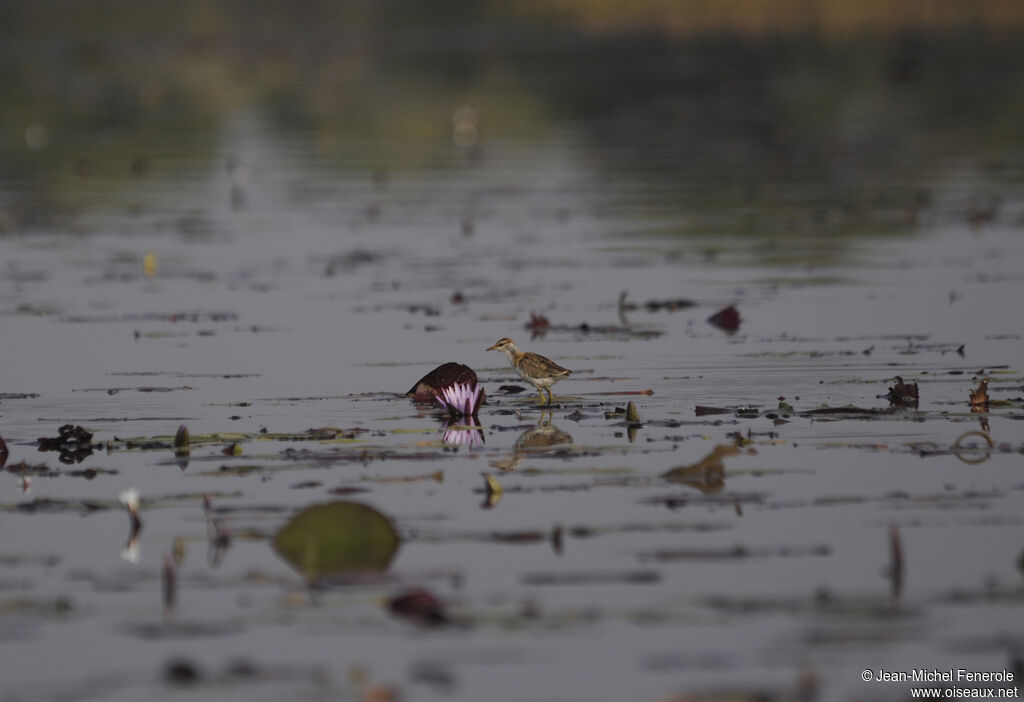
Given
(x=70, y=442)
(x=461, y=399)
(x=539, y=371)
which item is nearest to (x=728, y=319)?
(x=539, y=371)

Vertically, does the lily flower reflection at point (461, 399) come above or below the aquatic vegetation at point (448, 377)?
below

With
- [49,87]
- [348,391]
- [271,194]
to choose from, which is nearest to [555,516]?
[348,391]

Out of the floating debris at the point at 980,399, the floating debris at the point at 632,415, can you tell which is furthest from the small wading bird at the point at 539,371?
the floating debris at the point at 980,399

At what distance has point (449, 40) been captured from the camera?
77.2 meters

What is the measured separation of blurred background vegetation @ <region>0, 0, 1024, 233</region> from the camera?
29375 mm

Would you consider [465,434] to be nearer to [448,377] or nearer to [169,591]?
[448,377]

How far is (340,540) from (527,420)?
A: 333 centimetres

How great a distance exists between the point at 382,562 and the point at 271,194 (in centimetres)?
2021

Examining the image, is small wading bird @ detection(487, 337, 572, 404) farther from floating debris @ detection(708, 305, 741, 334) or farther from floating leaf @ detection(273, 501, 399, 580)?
floating debris @ detection(708, 305, 741, 334)

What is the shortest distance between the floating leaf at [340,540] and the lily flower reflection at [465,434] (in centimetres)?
243

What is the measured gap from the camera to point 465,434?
36.4 feet

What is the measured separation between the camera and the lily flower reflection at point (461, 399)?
1148 centimetres

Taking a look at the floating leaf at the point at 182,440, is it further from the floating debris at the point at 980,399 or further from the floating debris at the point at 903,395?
the floating debris at the point at 980,399

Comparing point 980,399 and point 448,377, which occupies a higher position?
point 448,377
